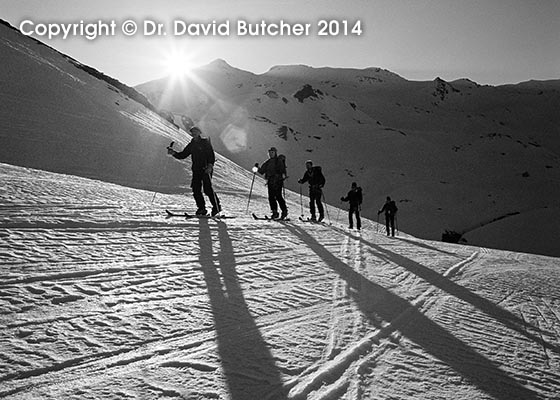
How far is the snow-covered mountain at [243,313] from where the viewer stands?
246 cm

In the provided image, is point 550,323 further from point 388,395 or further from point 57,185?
point 57,185

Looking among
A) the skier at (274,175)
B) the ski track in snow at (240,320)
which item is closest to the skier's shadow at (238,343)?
the ski track in snow at (240,320)

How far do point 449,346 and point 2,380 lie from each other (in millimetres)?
3220

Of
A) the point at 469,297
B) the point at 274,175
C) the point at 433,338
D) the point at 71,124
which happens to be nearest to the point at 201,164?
the point at 274,175

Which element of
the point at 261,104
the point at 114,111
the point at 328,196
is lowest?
the point at 328,196

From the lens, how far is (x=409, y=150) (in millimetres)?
61906

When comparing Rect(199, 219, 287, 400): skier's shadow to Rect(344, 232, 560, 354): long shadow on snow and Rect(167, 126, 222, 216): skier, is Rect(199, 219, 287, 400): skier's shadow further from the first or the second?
Rect(167, 126, 222, 216): skier

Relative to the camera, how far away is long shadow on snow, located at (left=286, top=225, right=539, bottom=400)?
105 inches

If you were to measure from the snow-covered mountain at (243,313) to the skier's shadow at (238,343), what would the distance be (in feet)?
0.05

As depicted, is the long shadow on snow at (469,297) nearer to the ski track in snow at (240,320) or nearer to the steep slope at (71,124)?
the ski track in snow at (240,320)

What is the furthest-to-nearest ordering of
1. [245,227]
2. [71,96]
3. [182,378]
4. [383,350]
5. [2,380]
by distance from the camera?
[71,96], [245,227], [383,350], [182,378], [2,380]

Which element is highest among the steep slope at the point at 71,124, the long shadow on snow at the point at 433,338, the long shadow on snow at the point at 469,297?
the steep slope at the point at 71,124

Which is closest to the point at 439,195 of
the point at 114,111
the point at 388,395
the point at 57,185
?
the point at 114,111

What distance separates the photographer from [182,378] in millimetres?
2410
